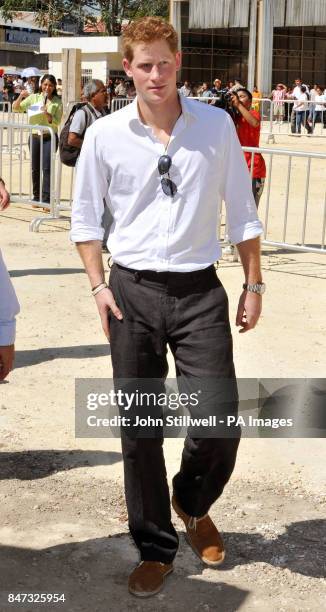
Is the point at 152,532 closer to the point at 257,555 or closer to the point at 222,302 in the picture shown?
the point at 257,555

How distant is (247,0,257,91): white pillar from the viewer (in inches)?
1662

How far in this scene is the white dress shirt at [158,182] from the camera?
3.39 metres

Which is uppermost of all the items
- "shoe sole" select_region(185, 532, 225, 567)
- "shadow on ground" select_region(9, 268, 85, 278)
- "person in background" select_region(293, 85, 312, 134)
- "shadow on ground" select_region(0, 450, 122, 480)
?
"person in background" select_region(293, 85, 312, 134)

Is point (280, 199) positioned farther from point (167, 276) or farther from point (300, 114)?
point (300, 114)

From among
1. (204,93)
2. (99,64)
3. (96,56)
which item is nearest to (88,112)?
(204,93)

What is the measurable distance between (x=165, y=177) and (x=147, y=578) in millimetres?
1474

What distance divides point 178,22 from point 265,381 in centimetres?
4227

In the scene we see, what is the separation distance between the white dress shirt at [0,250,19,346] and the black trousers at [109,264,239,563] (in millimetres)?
476

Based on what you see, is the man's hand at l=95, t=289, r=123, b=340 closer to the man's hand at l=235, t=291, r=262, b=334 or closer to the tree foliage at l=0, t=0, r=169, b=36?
the man's hand at l=235, t=291, r=262, b=334

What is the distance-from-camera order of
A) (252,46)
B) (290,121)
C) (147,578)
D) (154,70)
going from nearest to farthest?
1. (154,70)
2. (147,578)
3. (290,121)
4. (252,46)

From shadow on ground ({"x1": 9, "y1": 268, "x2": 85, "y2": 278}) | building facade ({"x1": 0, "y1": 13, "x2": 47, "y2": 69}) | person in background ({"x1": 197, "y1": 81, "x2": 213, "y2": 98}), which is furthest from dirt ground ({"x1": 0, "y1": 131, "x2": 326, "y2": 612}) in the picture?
building facade ({"x1": 0, "y1": 13, "x2": 47, "y2": 69})

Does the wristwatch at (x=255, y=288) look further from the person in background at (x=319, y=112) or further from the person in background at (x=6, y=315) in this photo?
the person in background at (x=319, y=112)

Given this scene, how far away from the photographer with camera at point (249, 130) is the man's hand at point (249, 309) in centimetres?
649

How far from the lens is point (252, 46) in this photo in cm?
4228
